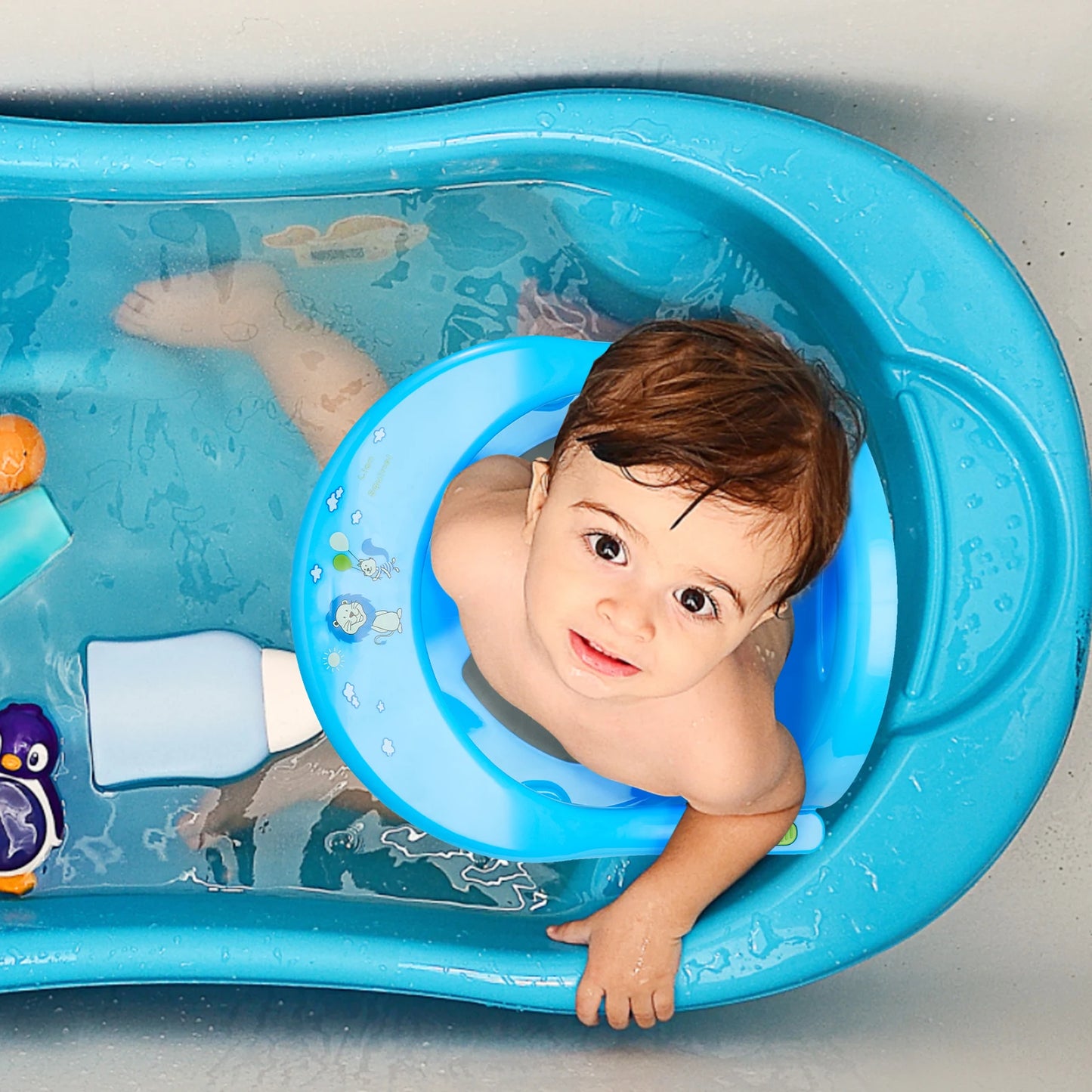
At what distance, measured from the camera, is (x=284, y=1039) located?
1.11 m

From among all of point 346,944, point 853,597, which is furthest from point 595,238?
point 346,944

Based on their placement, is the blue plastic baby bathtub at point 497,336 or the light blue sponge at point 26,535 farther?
the light blue sponge at point 26,535

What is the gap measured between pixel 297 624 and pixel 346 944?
1.03 ft

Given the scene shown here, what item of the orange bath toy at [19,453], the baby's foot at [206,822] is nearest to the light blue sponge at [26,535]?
the orange bath toy at [19,453]

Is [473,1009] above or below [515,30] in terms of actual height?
below

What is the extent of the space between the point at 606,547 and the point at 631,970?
48cm

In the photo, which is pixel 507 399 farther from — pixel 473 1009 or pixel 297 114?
pixel 473 1009

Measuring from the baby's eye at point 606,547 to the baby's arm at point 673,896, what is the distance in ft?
0.87

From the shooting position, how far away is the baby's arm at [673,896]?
1.05m

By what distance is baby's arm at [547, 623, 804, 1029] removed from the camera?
3.44 ft

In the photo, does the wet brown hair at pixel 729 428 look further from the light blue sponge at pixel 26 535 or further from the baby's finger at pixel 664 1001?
the light blue sponge at pixel 26 535

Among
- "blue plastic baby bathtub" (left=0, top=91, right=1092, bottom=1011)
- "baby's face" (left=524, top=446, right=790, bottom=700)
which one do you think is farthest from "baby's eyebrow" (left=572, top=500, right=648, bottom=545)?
"blue plastic baby bathtub" (left=0, top=91, right=1092, bottom=1011)

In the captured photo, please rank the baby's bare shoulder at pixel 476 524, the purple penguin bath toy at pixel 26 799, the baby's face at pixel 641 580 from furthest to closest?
1. the purple penguin bath toy at pixel 26 799
2. the baby's bare shoulder at pixel 476 524
3. the baby's face at pixel 641 580

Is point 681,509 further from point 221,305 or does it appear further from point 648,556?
point 221,305
